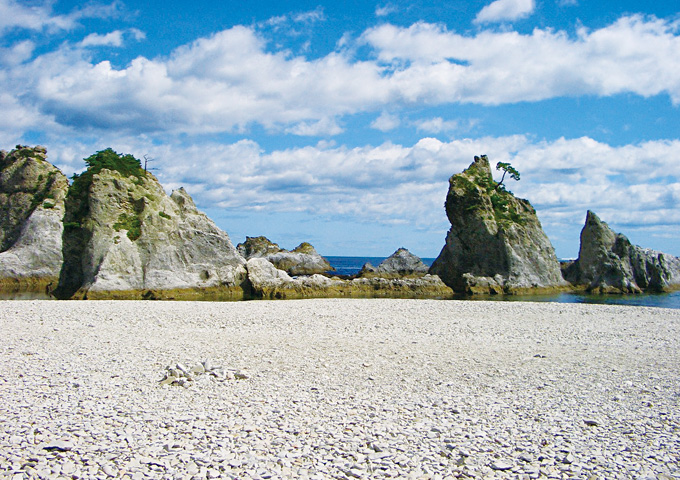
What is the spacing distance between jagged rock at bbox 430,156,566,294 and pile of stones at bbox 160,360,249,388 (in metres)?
33.5

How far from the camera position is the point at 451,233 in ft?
161

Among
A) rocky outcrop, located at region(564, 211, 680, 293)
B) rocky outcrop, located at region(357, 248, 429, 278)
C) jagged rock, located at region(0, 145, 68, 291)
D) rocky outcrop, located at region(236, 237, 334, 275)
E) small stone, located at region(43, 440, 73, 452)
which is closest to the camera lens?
small stone, located at region(43, 440, 73, 452)

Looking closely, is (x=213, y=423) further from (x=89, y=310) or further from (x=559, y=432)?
(x=89, y=310)

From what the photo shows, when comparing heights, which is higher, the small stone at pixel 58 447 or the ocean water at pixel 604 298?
the ocean water at pixel 604 298

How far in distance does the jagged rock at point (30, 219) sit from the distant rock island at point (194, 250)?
0.30 feet

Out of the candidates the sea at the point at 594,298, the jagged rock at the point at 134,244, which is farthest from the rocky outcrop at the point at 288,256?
the sea at the point at 594,298

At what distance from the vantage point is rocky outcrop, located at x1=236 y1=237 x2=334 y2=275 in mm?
67375

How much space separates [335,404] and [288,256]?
60.5m

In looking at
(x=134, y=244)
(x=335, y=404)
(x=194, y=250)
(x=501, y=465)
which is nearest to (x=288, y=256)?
(x=194, y=250)

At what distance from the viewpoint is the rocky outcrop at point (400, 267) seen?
182 ft

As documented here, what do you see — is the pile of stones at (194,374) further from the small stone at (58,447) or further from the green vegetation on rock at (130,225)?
the green vegetation on rock at (130,225)

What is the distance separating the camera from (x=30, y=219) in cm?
4144

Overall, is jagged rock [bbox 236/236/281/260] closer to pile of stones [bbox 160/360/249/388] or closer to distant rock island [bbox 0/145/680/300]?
distant rock island [bbox 0/145/680/300]

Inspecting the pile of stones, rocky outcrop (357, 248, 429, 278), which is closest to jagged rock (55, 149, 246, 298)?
rocky outcrop (357, 248, 429, 278)
